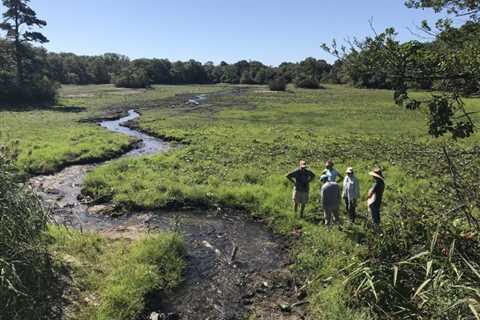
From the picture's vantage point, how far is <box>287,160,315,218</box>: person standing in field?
50.8 feet

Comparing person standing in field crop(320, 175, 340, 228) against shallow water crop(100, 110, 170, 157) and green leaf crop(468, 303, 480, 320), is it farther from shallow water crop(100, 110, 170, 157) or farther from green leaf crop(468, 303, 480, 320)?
shallow water crop(100, 110, 170, 157)

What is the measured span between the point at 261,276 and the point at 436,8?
8.07 meters

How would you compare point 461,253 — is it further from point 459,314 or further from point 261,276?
point 261,276

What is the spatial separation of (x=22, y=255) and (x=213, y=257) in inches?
241

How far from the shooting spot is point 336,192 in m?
14.1

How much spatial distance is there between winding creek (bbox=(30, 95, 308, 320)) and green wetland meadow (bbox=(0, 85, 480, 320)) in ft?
1.51

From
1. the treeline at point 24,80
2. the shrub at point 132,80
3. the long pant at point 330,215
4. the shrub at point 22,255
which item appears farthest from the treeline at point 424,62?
the shrub at point 132,80

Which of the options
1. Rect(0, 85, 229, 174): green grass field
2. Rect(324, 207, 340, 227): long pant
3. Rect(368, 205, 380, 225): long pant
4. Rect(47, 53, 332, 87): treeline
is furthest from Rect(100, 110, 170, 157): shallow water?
Rect(47, 53, 332, 87): treeline

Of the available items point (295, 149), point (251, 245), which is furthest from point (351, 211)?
point (295, 149)

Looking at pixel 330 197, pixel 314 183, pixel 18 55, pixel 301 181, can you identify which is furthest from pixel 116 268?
pixel 18 55

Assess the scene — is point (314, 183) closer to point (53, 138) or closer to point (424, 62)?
point (424, 62)

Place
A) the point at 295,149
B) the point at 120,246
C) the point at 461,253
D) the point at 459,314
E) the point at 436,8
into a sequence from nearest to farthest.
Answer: the point at 459,314
the point at 436,8
the point at 461,253
the point at 120,246
the point at 295,149

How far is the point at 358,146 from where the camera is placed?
31.3 m

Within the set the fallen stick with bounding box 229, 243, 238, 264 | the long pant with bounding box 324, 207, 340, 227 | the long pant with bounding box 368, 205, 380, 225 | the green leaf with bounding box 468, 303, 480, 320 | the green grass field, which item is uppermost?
the green leaf with bounding box 468, 303, 480, 320
